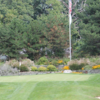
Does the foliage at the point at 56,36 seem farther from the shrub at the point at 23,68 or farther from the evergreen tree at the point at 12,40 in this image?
the shrub at the point at 23,68

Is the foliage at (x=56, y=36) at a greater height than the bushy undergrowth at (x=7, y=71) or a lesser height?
greater

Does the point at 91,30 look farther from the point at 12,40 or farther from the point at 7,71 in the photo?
the point at 7,71

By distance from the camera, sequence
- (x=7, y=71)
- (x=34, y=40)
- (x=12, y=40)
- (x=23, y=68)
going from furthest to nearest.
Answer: (x=34, y=40) < (x=12, y=40) < (x=23, y=68) < (x=7, y=71)

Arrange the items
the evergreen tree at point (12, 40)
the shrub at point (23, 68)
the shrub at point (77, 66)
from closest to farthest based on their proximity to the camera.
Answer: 1. the shrub at point (77, 66)
2. the shrub at point (23, 68)
3. the evergreen tree at point (12, 40)

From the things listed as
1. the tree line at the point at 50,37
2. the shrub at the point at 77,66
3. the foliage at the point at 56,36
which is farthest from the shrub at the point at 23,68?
the foliage at the point at 56,36

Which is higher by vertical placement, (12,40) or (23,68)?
(12,40)

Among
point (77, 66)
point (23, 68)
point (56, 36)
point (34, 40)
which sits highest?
point (56, 36)

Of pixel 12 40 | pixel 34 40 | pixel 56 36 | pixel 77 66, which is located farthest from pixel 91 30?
pixel 12 40

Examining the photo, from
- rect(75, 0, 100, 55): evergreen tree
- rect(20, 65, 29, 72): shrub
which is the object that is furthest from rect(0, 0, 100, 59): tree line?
rect(20, 65, 29, 72): shrub

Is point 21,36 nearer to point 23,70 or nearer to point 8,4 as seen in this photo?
point 23,70

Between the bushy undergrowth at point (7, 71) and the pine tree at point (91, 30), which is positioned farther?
the pine tree at point (91, 30)

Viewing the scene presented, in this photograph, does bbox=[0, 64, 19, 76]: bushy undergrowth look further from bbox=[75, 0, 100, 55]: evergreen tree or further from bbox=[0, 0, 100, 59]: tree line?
bbox=[75, 0, 100, 55]: evergreen tree

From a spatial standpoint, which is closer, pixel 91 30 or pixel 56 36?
pixel 91 30

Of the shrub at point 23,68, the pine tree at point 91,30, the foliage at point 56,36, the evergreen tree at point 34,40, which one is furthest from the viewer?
the evergreen tree at point 34,40
